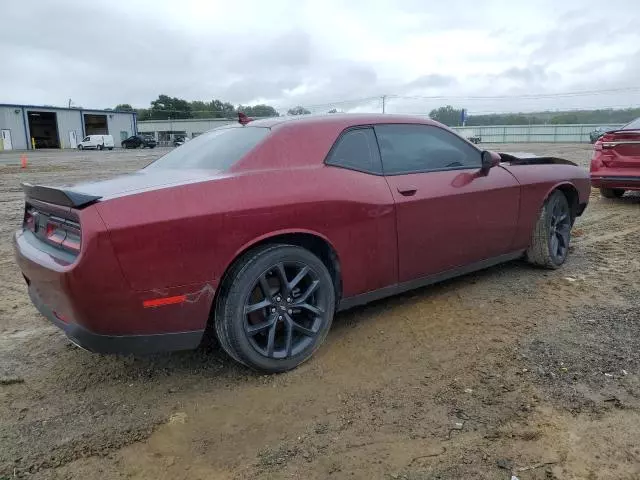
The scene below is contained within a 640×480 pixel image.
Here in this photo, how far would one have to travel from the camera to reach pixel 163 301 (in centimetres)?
259

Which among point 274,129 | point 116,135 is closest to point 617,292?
point 274,129

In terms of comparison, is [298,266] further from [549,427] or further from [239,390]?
[549,427]

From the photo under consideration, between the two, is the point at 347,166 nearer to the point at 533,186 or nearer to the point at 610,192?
the point at 533,186

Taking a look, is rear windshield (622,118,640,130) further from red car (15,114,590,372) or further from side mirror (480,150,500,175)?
side mirror (480,150,500,175)

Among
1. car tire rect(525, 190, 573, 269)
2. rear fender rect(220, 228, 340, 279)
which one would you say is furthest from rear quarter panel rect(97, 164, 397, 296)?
car tire rect(525, 190, 573, 269)

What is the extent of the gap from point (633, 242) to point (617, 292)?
6.60 feet

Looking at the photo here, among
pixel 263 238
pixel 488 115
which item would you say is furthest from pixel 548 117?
pixel 263 238

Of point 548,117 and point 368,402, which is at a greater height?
point 548,117

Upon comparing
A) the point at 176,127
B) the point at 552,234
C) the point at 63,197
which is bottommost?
the point at 552,234

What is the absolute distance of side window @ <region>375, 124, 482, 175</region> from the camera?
360 centimetres

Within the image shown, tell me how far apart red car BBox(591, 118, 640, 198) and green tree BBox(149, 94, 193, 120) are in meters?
102

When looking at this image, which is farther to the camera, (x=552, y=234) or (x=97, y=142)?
(x=97, y=142)

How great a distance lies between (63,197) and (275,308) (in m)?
1.25

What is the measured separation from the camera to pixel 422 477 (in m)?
2.12
